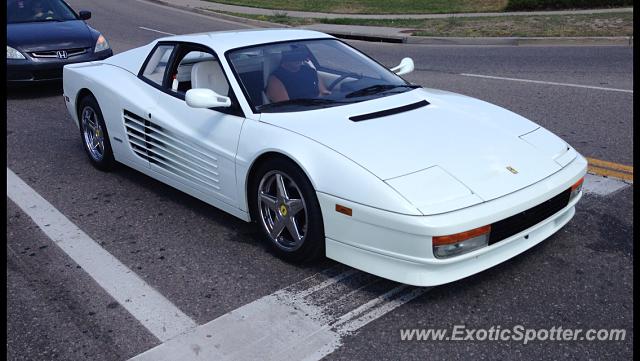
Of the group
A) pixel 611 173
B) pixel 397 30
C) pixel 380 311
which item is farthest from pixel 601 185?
pixel 397 30

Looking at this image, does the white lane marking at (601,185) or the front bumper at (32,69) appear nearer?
the white lane marking at (601,185)

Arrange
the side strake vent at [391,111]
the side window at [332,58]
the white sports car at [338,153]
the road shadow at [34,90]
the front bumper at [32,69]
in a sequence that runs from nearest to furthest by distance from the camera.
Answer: the white sports car at [338,153] → the side strake vent at [391,111] → the side window at [332,58] → the front bumper at [32,69] → the road shadow at [34,90]

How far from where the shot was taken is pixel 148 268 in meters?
4.03

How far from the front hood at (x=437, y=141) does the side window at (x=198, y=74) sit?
2.43 feet

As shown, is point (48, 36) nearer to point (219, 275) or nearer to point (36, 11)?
point (36, 11)

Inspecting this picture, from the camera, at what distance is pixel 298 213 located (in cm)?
390

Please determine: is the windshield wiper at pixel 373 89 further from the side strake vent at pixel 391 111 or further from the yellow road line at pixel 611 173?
the yellow road line at pixel 611 173

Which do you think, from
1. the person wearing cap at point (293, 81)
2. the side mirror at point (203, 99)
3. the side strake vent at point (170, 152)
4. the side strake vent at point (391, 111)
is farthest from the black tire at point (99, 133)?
the side strake vent at point (391, 111)

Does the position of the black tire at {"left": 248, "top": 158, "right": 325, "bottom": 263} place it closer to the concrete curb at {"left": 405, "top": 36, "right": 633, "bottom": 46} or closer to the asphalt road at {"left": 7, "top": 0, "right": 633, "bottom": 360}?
the asphalt road at {"left": 7, "top": 0, "right": 633, "bottom": 360}

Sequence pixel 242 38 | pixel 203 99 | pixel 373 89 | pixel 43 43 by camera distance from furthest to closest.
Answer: pixel 43 43
pixel 242 38
pixel 373 89
pixel 203 99

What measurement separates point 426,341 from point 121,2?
2511cm

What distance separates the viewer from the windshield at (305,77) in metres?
4.40

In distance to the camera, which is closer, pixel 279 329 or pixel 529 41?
pixel 279 329

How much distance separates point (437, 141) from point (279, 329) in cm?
146
